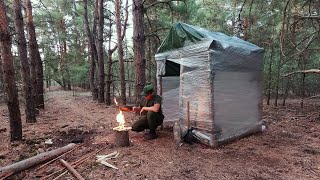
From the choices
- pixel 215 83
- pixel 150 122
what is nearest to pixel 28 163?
pixel 150 122

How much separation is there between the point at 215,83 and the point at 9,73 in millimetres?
4442

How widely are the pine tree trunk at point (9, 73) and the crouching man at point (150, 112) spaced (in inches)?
105

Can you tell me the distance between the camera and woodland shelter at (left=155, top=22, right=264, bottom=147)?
16.6 feet

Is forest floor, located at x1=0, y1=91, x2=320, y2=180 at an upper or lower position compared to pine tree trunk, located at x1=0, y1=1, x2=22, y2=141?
lower

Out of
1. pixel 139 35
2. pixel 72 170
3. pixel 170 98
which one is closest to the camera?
pixel 72 170

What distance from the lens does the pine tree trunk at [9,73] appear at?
5.26 meters

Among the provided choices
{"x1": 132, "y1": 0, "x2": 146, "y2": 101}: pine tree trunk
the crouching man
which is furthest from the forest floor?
{"x1": 132, "y1": 0, "x2": 146, "y2": 101}: pine tree trunk

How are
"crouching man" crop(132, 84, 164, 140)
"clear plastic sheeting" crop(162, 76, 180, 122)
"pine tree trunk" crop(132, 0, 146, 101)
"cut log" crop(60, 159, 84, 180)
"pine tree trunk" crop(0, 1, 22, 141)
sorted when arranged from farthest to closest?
"pine tree trunk" crop(132, 0, 146, 101) → "clear plastic sheeting" crop(162, 76, 180, 122) → "crouching man" crop(132, 84, 164, 140) → "pine tree trunk" crop(0, 1, 22, 141) → "cut log" crop(60, 159, 84, 180)

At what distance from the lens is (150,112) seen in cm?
553

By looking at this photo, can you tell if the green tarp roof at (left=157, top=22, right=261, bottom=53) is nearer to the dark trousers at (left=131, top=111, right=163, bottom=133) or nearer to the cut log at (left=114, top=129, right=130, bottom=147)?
the dark trousers at (left=131, top=111, right=163, bottom=133)

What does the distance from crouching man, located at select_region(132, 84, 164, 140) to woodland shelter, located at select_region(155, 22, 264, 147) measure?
534 mm

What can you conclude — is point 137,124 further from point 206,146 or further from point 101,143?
point 206,146

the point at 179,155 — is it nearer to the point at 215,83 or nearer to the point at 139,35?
the point at 215,83

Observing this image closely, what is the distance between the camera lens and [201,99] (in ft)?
17.2
